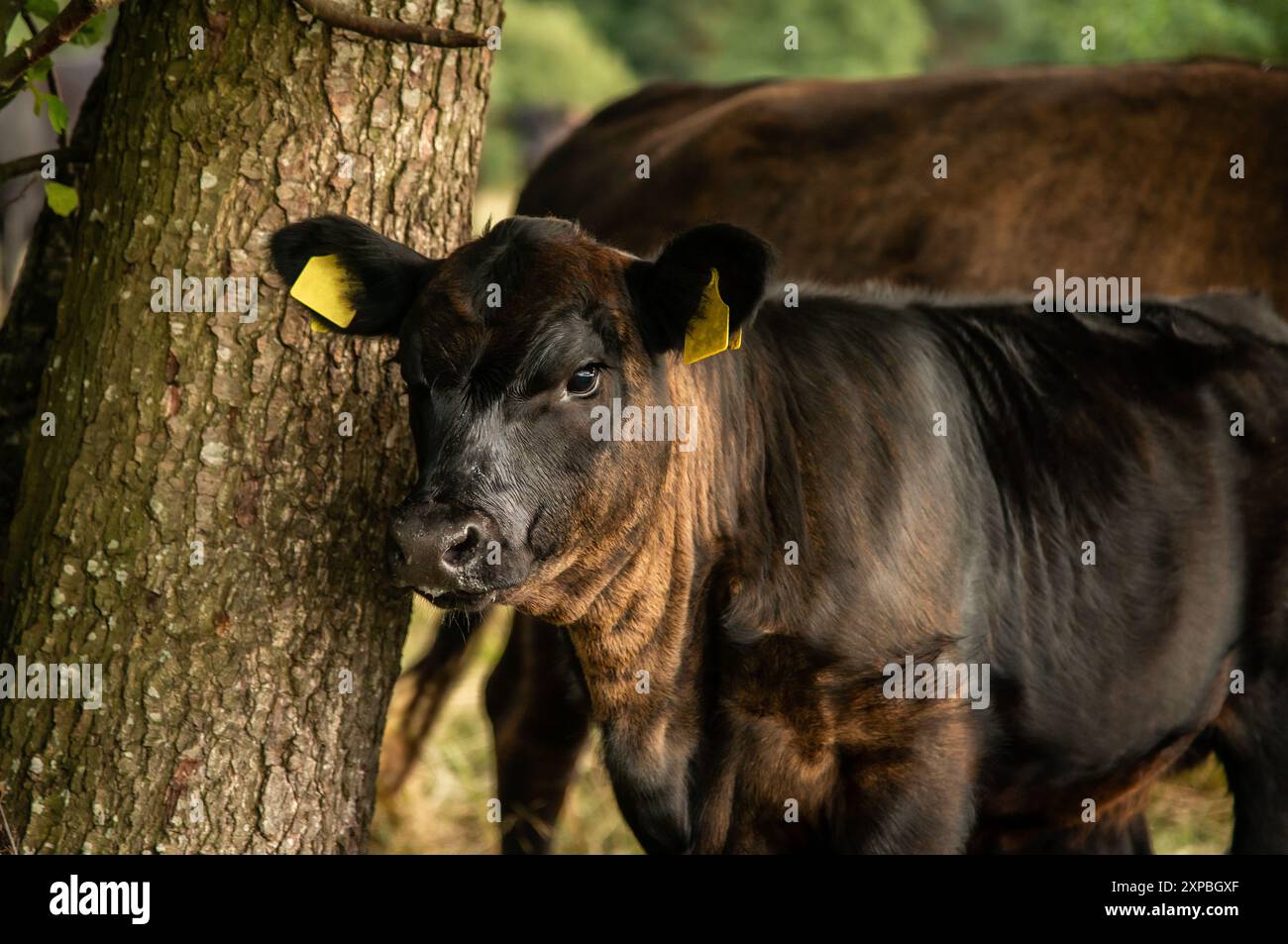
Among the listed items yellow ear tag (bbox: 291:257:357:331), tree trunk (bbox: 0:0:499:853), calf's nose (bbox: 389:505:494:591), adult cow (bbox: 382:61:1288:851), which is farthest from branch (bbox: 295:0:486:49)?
adult cow (bbox: 382:61:1288:851)

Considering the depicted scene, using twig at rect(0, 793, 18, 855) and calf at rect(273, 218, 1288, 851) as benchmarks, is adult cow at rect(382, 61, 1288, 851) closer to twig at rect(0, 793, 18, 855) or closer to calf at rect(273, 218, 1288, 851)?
calf at rect(273, 218, 1288, 851)

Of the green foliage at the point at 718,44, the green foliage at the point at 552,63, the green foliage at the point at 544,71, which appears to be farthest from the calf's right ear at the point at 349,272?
the green foliage at the point at 552,63

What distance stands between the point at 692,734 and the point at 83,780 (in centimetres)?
135

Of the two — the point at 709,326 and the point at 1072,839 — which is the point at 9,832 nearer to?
the point at 709,326

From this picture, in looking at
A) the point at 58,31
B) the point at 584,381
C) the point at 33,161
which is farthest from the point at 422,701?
the point at 58,31

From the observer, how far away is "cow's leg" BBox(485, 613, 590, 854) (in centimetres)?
499

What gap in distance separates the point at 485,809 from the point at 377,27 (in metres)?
3.39

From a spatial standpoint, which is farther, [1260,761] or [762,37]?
[762,37]

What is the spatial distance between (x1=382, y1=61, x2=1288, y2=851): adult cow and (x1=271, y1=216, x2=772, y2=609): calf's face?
188cm

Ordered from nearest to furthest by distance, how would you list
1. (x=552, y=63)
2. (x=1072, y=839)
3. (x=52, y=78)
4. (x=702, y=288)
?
(x=702, y=288) < (x=52, y=78) < (x=1072, y=839) < (x=552, y=63)

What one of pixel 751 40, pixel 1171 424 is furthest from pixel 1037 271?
pixel 751 40

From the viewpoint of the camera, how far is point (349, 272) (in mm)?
3195
